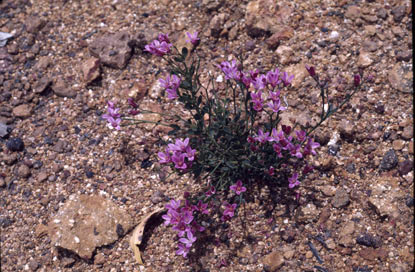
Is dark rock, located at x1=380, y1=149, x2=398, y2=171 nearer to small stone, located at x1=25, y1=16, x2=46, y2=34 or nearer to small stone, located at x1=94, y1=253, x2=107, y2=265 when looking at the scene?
small stone, located at x1=94, y1=253, x2=107, y2=265

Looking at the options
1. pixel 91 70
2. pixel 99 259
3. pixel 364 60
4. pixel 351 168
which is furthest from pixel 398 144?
pixel 91 70

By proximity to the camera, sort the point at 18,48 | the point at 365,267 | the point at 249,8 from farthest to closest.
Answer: the point at 18,48
the point at 249,8
the point at 365,267

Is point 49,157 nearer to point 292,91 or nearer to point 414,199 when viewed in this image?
point 292,91

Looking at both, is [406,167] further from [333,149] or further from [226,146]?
[226,146]

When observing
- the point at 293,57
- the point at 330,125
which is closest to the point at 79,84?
the point at 293,57

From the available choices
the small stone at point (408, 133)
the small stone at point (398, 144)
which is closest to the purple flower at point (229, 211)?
the small stone at point (398, 144)

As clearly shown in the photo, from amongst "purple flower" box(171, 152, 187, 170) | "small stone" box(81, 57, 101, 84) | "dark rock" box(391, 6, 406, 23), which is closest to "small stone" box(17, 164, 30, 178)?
"small stone" box(81, 57, 101, 84)
